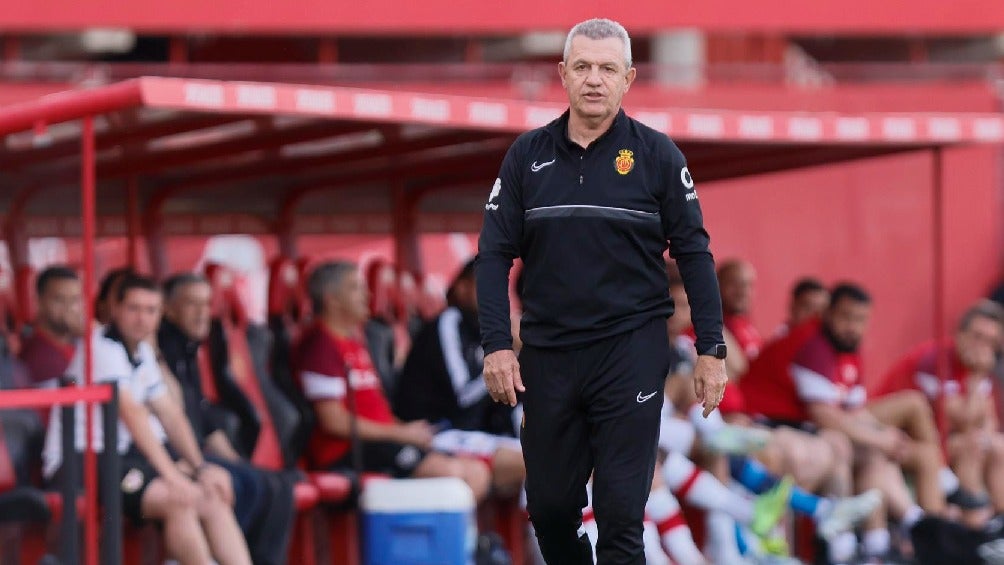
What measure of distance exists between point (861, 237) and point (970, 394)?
144 inches

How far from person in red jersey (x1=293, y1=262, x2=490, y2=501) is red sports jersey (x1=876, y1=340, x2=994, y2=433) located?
9.29 feet

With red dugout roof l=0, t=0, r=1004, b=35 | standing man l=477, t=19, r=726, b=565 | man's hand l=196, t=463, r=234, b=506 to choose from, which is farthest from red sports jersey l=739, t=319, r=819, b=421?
red dugout roof l=0, t=0, r=1004, b=35

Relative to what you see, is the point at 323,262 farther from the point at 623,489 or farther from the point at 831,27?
the point at 831,27

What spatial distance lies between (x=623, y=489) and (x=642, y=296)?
510mm

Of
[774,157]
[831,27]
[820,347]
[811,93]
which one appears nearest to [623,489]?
[820,347]

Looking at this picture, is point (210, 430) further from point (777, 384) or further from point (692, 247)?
point (692, 247)

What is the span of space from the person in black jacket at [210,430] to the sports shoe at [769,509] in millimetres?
2145

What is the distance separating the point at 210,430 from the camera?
26.9ft

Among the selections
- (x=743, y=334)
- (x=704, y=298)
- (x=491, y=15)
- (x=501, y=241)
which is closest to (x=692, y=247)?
(x=704, y=298)

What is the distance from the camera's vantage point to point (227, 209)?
9.95 m

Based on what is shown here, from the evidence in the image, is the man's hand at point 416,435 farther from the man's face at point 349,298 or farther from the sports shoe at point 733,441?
the sports shoe at point 733,441

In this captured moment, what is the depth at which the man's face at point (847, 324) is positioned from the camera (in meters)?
9.69

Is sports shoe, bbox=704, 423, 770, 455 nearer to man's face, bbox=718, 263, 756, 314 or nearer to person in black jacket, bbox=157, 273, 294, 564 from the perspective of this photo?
man's face, bbox=718, 263, 756, 314

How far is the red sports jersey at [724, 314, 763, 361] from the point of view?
9.91m
